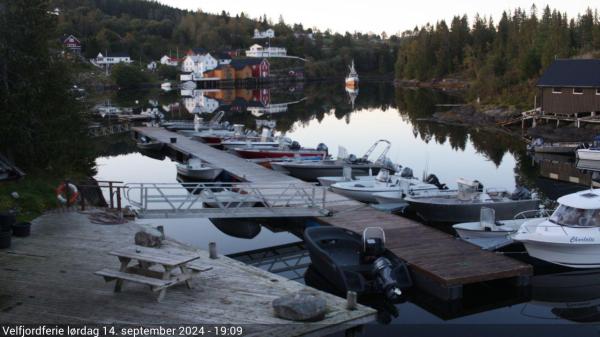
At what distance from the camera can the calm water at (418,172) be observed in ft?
43.8

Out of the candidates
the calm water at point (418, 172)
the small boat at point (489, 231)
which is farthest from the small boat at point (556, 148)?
the small boat at point (489, 231)

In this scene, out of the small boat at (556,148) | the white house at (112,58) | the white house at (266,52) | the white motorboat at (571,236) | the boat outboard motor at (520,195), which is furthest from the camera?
the white house at (266,52)

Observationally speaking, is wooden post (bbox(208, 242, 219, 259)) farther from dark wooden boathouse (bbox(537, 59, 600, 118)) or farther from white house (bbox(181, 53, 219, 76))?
white house (bbox(181, 53, 219, 76))

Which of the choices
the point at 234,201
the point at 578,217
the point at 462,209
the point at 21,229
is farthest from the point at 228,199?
the point at 578,217

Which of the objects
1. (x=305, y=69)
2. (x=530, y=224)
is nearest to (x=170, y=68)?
(x=305, y=69)

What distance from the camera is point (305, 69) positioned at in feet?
493

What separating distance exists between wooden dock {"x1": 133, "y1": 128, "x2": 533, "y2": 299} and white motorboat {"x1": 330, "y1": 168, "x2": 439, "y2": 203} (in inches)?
30.8

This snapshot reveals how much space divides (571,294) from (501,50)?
79.7 m

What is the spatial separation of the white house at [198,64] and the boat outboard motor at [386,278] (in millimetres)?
125371

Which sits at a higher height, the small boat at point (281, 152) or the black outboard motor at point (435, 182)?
the small boat at point (281, 152)

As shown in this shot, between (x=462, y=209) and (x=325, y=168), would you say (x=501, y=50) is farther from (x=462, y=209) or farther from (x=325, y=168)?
(x=462, y=209)

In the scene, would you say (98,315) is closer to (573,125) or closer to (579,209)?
(579,209)

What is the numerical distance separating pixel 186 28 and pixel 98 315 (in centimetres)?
18182

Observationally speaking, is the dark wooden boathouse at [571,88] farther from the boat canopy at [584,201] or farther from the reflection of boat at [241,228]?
the reflection of boat at [241,228]
